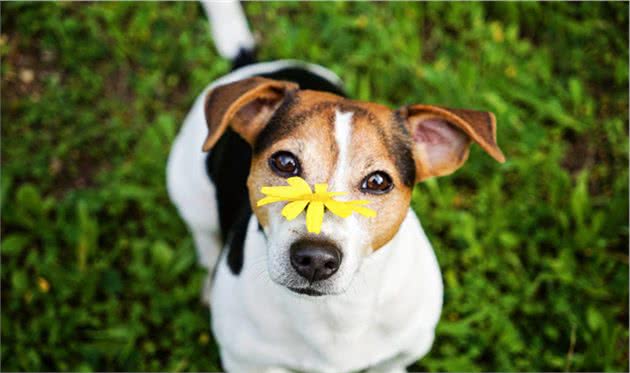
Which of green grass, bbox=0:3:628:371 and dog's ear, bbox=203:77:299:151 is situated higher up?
dog's ear, bbox=203:77:299:151

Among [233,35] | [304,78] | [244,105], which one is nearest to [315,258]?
[244,105]

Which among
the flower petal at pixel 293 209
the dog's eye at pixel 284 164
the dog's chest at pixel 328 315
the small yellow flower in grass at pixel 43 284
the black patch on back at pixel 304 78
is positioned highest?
the black patch on back at pixel 304 78

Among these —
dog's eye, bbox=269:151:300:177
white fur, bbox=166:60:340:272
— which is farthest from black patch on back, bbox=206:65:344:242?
dog's eye, bbox=269:151:300:177

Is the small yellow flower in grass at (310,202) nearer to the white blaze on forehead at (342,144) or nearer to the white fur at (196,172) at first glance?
the white blaze on forehead at (342,144)

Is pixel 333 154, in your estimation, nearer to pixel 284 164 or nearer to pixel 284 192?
pixel 284 164

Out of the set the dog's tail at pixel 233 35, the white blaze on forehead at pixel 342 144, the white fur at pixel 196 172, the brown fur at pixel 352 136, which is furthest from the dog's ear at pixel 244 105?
the dog's tail at pixel 233 35

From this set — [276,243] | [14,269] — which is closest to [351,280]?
[276,243]

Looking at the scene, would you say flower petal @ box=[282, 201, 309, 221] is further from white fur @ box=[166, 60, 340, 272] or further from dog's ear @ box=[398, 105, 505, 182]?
white fur @ box=[166, 60, 340, 272]
